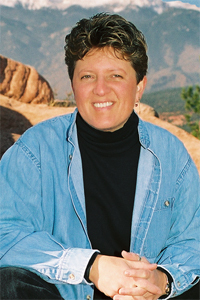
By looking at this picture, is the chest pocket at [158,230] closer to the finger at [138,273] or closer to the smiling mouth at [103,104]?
the finger at [138,273]

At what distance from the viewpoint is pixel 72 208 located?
2.10 m

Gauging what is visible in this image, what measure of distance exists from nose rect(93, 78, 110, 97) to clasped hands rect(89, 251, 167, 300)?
0.86 metres

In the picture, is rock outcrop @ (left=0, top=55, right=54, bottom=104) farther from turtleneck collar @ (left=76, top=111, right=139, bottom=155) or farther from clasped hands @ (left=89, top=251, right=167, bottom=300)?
clasped hands @ (left=89, top=251, right=167, bottom=300)

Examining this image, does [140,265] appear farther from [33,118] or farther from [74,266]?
[33,118]

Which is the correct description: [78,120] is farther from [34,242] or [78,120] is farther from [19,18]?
[19,18]

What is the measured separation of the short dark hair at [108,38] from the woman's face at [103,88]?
35mm

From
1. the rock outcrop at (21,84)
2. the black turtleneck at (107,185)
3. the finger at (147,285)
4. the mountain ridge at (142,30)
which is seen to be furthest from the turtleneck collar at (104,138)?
the mountain ridge at (142,30)

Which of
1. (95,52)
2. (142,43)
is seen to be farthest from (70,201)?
(142,43)

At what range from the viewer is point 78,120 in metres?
2.30

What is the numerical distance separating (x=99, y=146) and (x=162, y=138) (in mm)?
437

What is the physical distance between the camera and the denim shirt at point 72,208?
1880 mm

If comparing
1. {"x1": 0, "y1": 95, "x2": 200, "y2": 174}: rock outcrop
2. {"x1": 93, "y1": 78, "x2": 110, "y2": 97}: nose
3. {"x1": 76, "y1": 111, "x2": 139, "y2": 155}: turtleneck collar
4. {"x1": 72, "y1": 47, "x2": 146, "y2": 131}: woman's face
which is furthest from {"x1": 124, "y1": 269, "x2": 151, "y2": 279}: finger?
{"x1": 0, "y1": 95, "x2": 200, "y2": 174}: rock outcrop

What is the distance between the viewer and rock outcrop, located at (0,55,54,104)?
8.99m

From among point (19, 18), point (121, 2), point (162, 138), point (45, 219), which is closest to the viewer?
point (45, 219)
